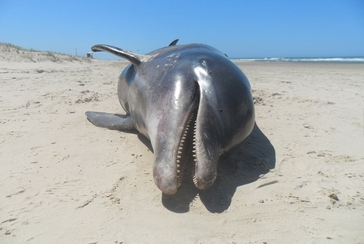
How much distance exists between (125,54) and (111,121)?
1.05 meters

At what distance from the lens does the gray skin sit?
101 inches

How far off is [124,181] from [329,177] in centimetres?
217

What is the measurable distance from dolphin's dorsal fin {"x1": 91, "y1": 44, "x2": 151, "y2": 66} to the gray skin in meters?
→ 0.37

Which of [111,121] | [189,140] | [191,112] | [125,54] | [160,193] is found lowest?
[160,193]

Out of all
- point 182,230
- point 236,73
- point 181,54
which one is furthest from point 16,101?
point 182,230

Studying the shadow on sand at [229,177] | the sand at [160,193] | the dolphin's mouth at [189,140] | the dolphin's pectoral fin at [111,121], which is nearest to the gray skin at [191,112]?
the dolphin's mouth at [189,140]

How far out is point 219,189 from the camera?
2727 millimetres

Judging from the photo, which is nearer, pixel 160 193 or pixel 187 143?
pixel 160 193

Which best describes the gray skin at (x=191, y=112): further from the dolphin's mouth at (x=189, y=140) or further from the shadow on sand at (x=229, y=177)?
the shadow on sand at (x=229, y=177)

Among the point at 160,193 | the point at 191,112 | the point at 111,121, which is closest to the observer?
the point at 160,193

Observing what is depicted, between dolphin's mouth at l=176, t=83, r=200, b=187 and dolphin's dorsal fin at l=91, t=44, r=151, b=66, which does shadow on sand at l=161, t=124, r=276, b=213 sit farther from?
dolphin's dorsal fin at l=91, t=44, r=151, b=66

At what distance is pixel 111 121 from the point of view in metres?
4.50

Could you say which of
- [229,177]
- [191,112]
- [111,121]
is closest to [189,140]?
[191,112]

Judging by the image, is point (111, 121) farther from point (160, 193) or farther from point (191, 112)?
point (160, 193)
